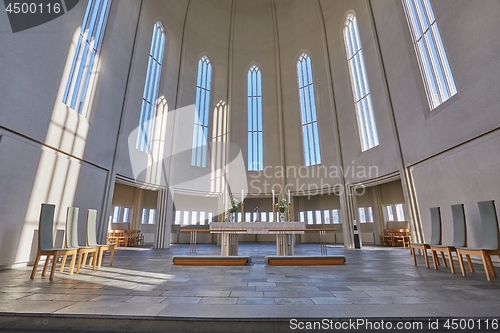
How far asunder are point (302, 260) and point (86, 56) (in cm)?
800

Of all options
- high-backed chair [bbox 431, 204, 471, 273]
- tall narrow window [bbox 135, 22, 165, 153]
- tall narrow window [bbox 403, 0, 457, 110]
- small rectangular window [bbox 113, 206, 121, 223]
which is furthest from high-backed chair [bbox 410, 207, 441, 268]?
small rectangular window [bbox 113, 206, 121, 223]

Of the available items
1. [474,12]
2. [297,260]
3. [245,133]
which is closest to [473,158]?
[474,12]

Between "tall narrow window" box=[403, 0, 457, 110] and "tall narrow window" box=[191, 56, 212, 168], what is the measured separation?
898 centimetres

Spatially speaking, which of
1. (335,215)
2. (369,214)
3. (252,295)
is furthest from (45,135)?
(369,214)

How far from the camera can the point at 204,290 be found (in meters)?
2.90

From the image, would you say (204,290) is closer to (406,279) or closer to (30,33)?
(406,279)

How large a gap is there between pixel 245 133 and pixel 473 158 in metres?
9.27

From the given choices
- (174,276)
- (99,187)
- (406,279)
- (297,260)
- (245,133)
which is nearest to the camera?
(406,279)

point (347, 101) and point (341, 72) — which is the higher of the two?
point (341, 72)

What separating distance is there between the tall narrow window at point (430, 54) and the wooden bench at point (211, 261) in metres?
6.61

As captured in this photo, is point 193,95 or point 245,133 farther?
point 245,133

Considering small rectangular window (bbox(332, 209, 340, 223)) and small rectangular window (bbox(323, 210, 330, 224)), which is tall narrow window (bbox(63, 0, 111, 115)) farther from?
small rectangular window (bbox(332, 209, 340, 223))

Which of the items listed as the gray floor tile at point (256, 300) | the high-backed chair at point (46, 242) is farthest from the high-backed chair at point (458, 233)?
the high-backed chair at point (46, 242)

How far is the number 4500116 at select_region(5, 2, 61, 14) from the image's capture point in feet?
15.6
